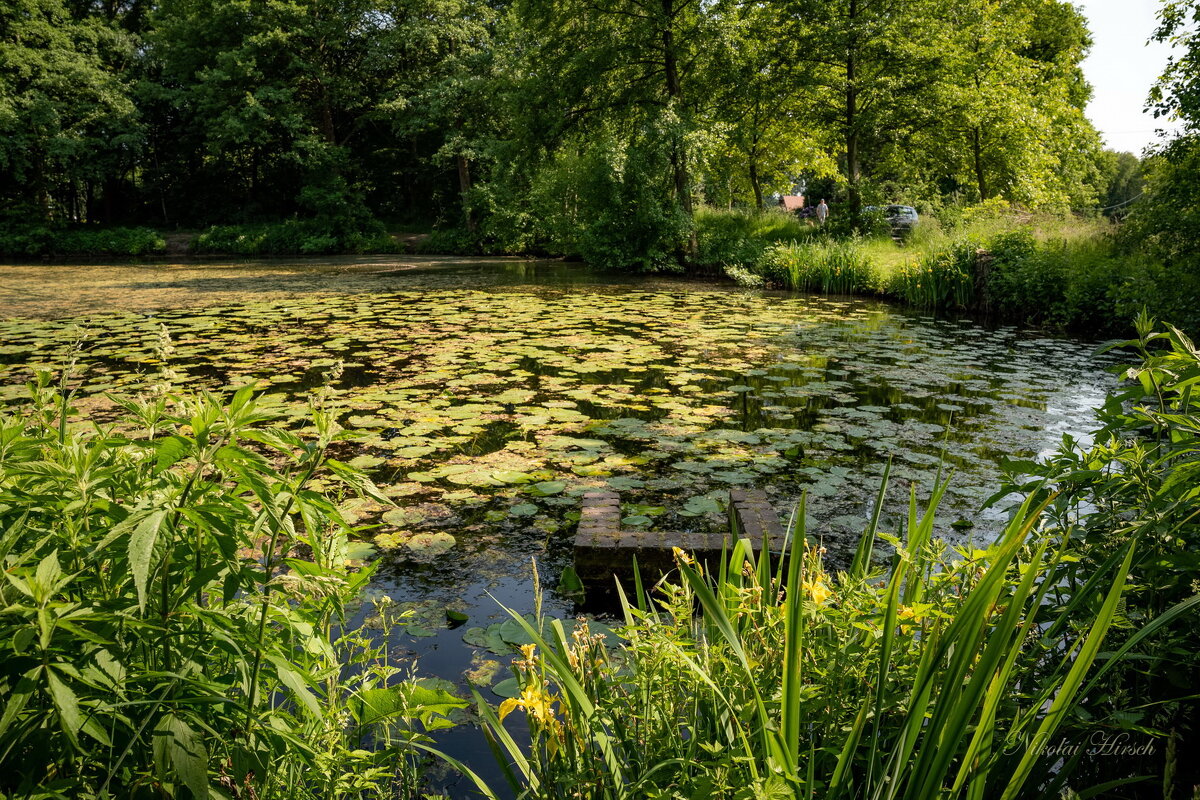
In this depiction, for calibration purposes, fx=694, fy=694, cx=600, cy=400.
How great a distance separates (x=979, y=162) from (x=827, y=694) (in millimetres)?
22868

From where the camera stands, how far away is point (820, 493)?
4.09m

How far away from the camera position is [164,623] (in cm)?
113

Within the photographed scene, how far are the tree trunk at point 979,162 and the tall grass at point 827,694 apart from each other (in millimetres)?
20986

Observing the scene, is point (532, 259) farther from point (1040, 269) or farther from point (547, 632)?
point (547, 632)

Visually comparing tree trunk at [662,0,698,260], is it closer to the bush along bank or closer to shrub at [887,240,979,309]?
the bush along bank

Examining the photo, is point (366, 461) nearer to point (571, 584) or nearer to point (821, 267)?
point (571, 584)

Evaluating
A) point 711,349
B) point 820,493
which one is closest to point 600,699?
point 820,493

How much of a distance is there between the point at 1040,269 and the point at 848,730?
35.7 ft

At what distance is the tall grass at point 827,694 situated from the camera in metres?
1.10

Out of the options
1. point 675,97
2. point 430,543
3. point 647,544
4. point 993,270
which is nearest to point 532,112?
point 675,97

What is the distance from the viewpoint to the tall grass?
110 cm

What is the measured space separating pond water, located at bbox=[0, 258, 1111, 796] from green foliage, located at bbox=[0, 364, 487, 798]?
373 mm

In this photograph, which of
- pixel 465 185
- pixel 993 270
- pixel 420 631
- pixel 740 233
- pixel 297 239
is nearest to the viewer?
pixel 420 631

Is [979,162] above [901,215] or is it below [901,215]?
above
